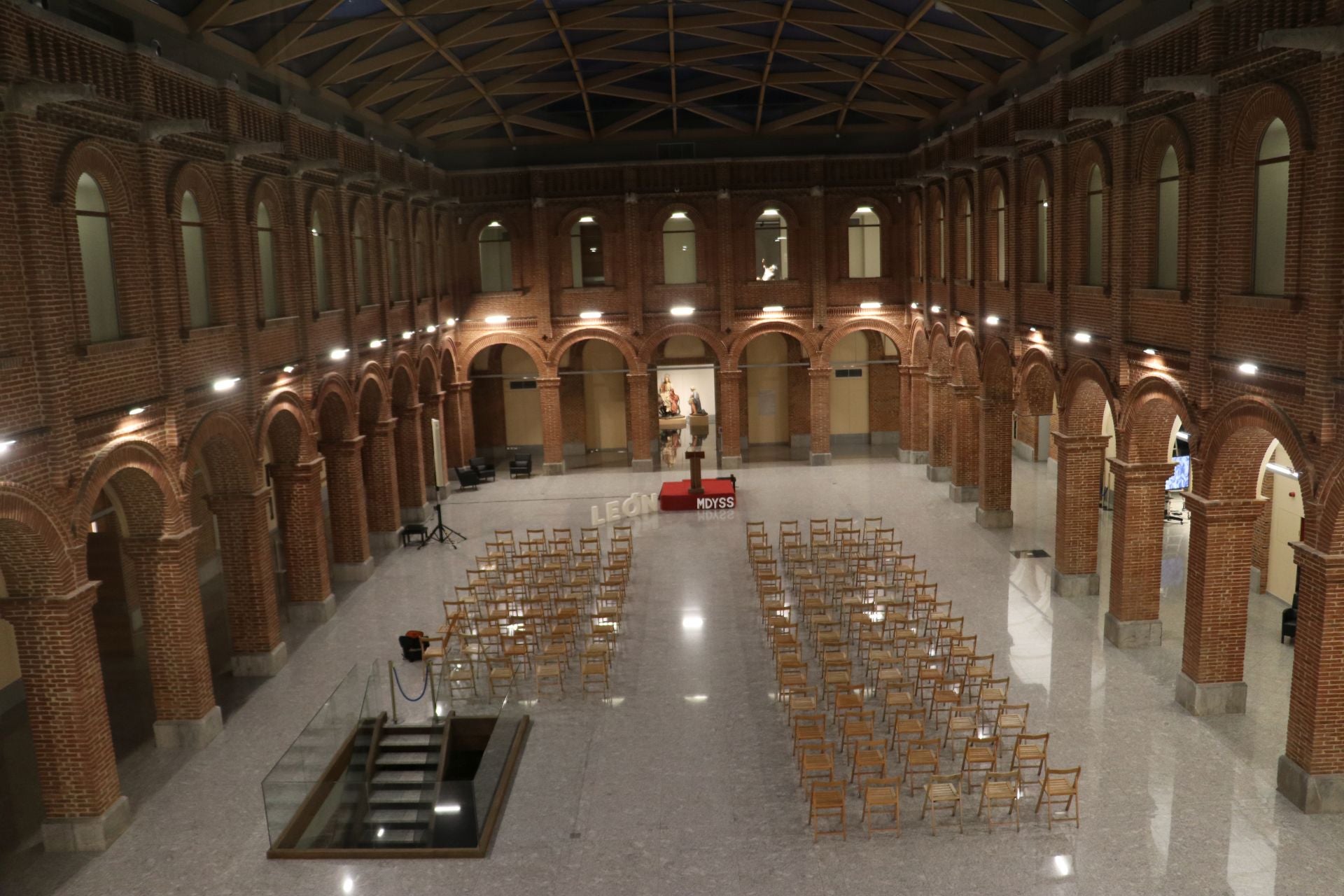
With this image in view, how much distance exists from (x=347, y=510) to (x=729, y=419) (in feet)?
46.5

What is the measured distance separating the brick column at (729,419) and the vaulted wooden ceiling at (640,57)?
750 centimetres

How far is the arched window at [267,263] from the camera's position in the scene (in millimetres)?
18203

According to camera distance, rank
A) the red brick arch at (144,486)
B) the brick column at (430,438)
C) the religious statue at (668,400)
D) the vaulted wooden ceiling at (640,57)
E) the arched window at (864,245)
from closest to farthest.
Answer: the red brick arch at (144,486) < the vaulted wooden ceiling at (640,57) < the brick column at (430,438) < the arched window at (864,245) < the religious statue at (668,400)

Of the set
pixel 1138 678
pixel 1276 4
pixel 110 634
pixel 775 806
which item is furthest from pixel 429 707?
pixel 1276 4

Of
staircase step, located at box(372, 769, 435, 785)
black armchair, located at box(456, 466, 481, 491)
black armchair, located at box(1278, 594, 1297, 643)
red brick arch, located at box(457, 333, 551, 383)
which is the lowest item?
staircase step, located at box(372, 769, 435, 785)

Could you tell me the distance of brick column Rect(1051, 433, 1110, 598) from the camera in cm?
1917

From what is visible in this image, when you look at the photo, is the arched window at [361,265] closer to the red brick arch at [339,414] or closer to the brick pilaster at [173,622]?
the red brick arch at [339,414]

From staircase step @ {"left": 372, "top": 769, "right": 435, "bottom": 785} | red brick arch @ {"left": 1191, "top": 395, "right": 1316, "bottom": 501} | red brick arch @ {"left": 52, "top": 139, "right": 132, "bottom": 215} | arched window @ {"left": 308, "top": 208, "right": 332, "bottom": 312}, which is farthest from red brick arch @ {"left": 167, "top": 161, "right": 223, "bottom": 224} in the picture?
red brick arch @ {"left": 1191, "top": 395, "right": 1316, "bottom": 501}

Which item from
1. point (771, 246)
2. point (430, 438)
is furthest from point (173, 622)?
point (771, 246)

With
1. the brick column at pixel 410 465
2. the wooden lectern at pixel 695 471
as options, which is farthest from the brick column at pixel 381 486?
the wooden lectern at pixel 695 471

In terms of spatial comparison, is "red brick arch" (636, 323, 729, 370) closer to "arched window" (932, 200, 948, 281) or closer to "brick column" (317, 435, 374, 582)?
"arched window" (932, 200, 948, 281)

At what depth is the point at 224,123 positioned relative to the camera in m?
16.3

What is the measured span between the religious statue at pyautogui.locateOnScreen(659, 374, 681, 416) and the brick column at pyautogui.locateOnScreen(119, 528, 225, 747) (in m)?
23.0

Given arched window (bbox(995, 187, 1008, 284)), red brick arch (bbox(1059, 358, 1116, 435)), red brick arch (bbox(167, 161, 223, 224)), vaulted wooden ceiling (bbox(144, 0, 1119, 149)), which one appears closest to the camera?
red brick arch (bbox(167, 161, 223, 224))
